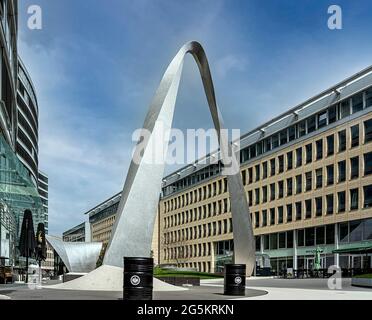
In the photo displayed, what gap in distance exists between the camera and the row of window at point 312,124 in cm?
6154

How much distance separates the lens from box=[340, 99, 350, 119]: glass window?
63406 millimetres

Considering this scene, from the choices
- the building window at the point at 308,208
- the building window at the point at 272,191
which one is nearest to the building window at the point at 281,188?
the building window at the point at 272,191

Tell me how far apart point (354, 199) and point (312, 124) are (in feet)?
39.4

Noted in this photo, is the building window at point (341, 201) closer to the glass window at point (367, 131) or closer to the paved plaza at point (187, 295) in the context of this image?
the glass window at point (367, 131)

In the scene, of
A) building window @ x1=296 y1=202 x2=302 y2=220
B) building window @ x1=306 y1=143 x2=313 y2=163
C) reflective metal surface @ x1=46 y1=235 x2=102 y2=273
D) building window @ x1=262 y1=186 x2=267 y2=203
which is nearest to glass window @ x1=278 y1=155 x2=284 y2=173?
building window @ x1=262 y1=186 x2=267 y2=203

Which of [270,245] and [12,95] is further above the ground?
[12,95]

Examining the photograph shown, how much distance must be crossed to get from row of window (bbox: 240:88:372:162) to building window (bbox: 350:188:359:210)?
817cm

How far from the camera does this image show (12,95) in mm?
53406

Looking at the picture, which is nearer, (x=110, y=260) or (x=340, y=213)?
(x=110, y=260)

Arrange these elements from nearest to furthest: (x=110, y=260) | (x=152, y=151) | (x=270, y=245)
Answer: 1. (x=110, y=260)
2. (x=152, y=151)
3. (x=270, y=245)

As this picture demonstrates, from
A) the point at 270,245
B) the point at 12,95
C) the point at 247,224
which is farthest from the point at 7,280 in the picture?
the point at 270,245

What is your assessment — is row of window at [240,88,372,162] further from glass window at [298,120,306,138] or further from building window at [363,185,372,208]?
building window at [363,185,372,208]
